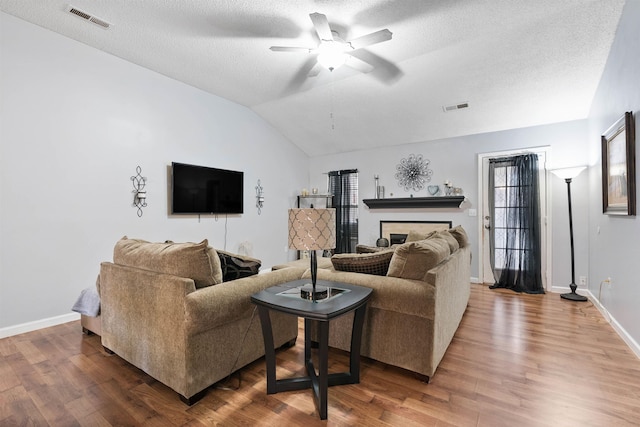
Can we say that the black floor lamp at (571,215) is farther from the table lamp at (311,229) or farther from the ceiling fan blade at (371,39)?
the table lamp at (311,229)

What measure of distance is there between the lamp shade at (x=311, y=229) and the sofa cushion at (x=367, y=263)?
0.66 metres

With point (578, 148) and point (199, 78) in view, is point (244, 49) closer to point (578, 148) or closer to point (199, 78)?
point (199, 78)

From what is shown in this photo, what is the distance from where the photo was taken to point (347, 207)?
6.33 meters

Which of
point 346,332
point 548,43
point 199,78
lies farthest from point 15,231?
point 548,43

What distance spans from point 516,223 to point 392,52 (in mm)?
3141

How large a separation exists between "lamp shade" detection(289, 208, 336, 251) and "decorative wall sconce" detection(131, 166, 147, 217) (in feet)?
9.66

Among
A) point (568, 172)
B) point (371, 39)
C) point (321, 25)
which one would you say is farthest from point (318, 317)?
point (568, 172)

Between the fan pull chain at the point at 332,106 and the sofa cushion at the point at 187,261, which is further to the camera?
the fan pull chain at the point at 332,106

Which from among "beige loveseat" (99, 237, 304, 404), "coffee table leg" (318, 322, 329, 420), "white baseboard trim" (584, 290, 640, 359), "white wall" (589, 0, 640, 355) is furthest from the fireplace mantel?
"coffee table leg" (318, 322, 329, 420)

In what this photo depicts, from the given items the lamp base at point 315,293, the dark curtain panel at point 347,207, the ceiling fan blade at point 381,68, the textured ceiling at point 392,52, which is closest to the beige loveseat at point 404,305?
the lamp base at point 315,293

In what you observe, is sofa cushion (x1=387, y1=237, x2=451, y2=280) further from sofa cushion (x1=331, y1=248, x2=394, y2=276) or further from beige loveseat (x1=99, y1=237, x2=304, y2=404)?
beige loveseat (x1=99, y1=237, x2=304, y2=404)

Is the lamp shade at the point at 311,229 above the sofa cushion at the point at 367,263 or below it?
above

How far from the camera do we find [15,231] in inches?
113

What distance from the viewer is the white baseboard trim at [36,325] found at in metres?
2.82
